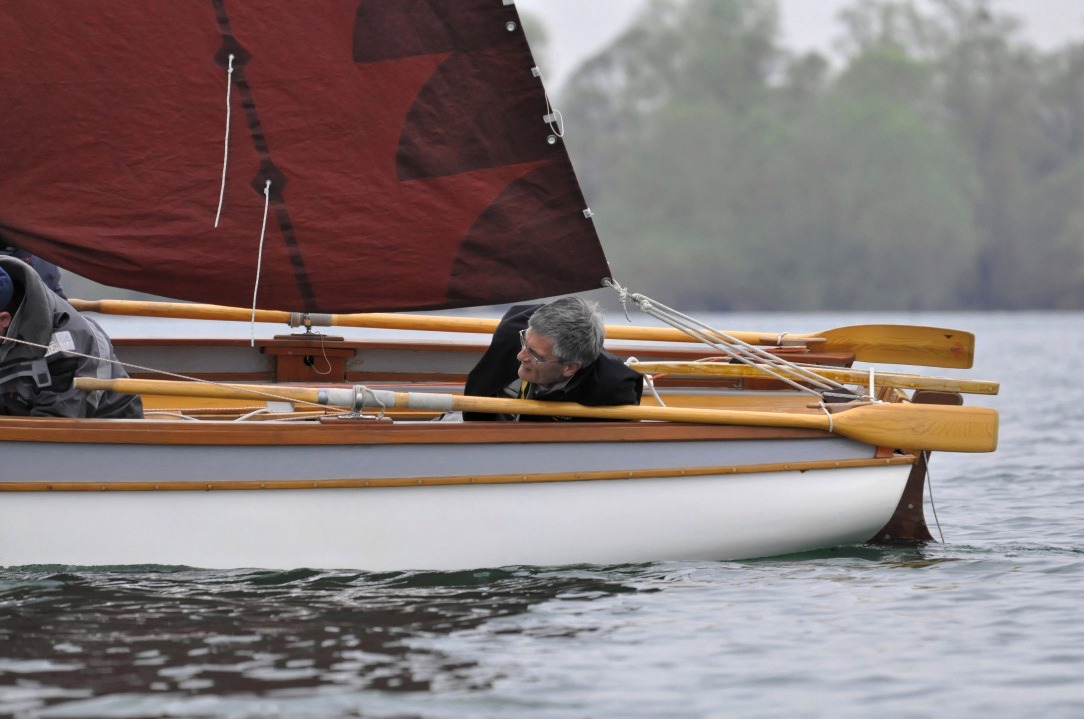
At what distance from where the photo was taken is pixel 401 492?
18.5ft

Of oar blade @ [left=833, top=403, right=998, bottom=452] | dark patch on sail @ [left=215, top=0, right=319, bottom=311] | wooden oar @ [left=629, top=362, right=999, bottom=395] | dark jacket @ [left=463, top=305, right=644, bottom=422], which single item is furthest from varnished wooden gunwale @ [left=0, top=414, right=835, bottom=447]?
wooden oar @ [left=629, top=362, right=999, bottom=395]

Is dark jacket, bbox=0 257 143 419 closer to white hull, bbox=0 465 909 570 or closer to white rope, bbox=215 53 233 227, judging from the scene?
white hull, bbox=0 465 909 570

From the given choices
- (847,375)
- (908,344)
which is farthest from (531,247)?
(908,344)

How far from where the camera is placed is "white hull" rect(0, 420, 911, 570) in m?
5.45

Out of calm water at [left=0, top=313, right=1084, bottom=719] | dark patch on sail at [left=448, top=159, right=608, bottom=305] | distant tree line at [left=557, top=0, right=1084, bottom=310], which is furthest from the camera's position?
distant tree line at [left=557, top=0, right=1084, bottom=310]

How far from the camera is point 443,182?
588 cm

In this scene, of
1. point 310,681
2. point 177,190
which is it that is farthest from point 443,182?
point 310,681

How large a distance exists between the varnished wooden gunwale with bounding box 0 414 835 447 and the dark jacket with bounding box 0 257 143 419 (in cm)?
20

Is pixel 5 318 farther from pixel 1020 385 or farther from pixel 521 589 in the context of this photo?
pixel 1020 385

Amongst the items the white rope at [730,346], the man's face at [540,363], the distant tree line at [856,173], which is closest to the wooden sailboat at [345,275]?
the man's face at [540,363]

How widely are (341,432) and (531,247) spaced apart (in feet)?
3.44

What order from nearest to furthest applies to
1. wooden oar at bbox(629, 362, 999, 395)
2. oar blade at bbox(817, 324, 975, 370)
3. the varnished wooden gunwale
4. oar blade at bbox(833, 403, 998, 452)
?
the varnished wooden gunwale, oar blade at bbox(833, 403, 998, 452), wooden oar at bbox(629, 362, 999, 395), oar blade at bbox(817, 324, 975, 370)

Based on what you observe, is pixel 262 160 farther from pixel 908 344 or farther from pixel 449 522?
pixel 908 344

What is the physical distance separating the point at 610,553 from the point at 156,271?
6.68ft
